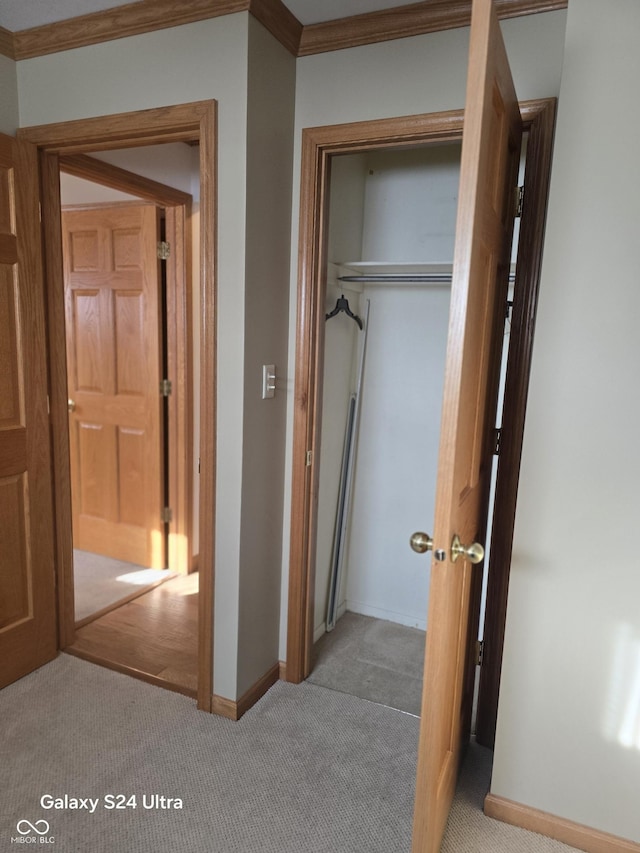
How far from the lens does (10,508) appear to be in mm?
2252

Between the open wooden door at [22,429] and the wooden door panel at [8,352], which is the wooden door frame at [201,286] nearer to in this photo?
the open wooden door at [22,429]

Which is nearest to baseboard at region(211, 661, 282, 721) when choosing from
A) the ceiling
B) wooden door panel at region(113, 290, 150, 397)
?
wooden door panel at region(113, 290, 150, 397)

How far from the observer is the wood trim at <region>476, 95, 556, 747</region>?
1.76 metres

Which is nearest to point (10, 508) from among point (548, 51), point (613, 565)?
point (613, 565)

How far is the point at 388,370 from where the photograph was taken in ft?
9.25

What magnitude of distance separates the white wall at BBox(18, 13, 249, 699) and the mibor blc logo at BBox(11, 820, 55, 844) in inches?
26.6

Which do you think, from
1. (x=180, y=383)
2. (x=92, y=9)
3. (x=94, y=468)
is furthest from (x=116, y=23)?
(x=94, y=468)

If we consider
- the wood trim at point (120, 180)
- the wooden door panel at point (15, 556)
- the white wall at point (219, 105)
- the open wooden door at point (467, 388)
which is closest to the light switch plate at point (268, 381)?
the white wall at point (219, 105)

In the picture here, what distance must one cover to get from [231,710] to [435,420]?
59.7 inches

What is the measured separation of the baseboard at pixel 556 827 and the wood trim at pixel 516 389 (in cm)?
35

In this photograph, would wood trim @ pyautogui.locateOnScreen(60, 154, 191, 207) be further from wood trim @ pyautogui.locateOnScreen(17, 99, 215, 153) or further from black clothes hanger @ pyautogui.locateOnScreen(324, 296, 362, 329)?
black clothes hanger @ pyautogui.locateOnScreen(324, 296, 362, 329)

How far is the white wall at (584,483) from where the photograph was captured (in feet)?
4.70

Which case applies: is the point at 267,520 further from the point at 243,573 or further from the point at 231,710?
the point at 231,710

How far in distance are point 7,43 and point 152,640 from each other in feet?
8.25
